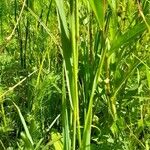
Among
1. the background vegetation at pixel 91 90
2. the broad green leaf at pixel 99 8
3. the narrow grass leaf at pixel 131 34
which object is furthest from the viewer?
the background vegetation at pixel 91 90

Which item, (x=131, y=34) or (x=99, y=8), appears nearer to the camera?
(x=99, y=8)

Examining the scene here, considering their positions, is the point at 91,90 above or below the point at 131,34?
below

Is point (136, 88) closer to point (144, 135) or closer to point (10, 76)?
point (144, 135)

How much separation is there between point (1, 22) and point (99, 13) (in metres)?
1.29

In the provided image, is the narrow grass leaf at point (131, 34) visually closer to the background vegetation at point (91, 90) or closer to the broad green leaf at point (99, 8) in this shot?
the background vegetation at point (91, 90)

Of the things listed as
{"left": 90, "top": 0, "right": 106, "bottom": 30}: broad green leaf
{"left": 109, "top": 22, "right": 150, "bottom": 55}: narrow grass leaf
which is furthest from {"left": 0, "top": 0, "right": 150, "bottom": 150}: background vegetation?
{"left": 90, "top": 0, "right": 106, "bottom": 30}: broad green leaf

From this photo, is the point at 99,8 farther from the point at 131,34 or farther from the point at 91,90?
the point at 91,90

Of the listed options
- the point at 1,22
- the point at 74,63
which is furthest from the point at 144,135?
the point at 1,22

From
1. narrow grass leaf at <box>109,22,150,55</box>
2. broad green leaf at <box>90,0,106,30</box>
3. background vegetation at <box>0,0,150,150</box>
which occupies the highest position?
broad green leaf at <box>90,0,106,30</box>

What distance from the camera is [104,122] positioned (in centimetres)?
151

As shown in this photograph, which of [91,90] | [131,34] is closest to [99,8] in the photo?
[131,34]

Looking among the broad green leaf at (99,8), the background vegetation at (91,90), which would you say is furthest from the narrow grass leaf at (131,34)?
the broad green leaf at (99,8)

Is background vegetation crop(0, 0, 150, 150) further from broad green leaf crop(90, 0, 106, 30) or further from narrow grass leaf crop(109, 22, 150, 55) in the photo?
broad green leaf crop(90, 0, 106, 30)

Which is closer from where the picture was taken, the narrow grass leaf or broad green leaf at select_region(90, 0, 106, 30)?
broad green leaf at select_region(90, 0, 106, 30)
